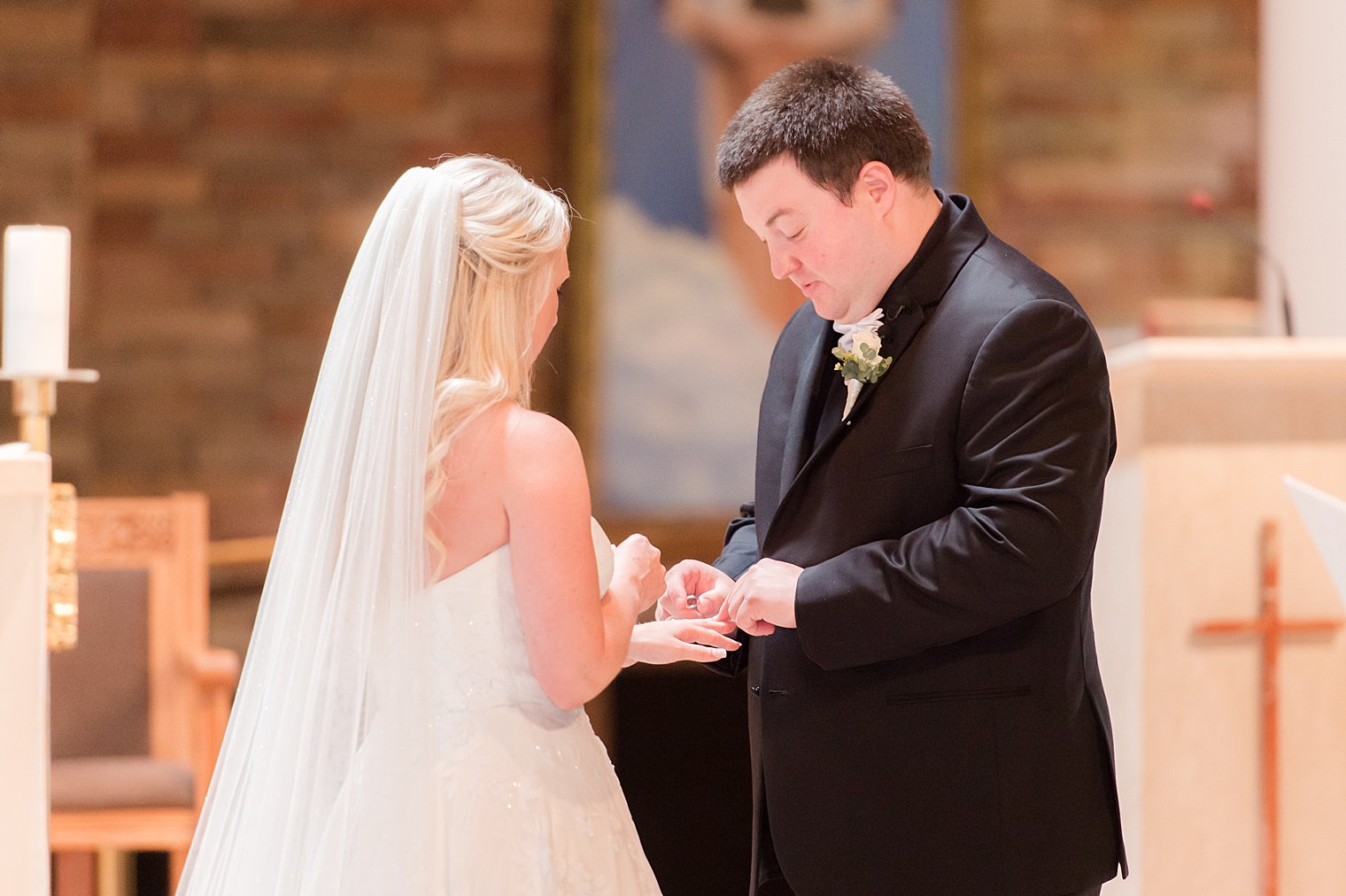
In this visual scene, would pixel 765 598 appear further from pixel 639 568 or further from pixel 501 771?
pixel 501 771

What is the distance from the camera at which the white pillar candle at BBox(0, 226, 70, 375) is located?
Result: 2.52m

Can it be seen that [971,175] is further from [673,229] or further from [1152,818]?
[1152,818]

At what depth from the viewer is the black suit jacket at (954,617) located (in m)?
1.86

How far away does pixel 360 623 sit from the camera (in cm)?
195

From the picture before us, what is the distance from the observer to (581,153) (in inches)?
201

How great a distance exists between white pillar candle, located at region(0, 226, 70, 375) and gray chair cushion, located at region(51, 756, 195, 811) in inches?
81.5

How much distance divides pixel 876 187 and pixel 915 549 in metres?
0.56

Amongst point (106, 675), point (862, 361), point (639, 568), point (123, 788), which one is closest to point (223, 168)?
point (106, 675)

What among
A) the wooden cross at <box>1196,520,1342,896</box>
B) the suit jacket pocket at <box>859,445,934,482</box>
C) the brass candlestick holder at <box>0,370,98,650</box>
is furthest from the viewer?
the wooden cross at <box>1196,520,1342,896</box>

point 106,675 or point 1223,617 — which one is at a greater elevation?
point 1223,617

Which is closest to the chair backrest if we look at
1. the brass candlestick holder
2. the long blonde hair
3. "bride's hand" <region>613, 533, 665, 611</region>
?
the brass candlestick holder

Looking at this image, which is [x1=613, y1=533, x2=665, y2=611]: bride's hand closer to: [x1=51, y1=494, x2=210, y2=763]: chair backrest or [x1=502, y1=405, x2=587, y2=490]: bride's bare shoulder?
[x1=502, y1=405, x2=587, y2=490]: bride's bare shoulder

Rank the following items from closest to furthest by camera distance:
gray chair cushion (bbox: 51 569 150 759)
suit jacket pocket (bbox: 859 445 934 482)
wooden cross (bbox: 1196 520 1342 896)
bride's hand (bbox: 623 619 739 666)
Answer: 1. suit jacket pocket (bbox: 859 445 934 482)
2. bride's hand (bbox: 623 619 739 666)
3. wooden cross (bbox: 1196 520 1342 896)
4. gray chair cushion (bbox: 51 569 150 759)

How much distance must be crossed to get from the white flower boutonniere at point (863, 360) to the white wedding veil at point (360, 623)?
0.59 metres
